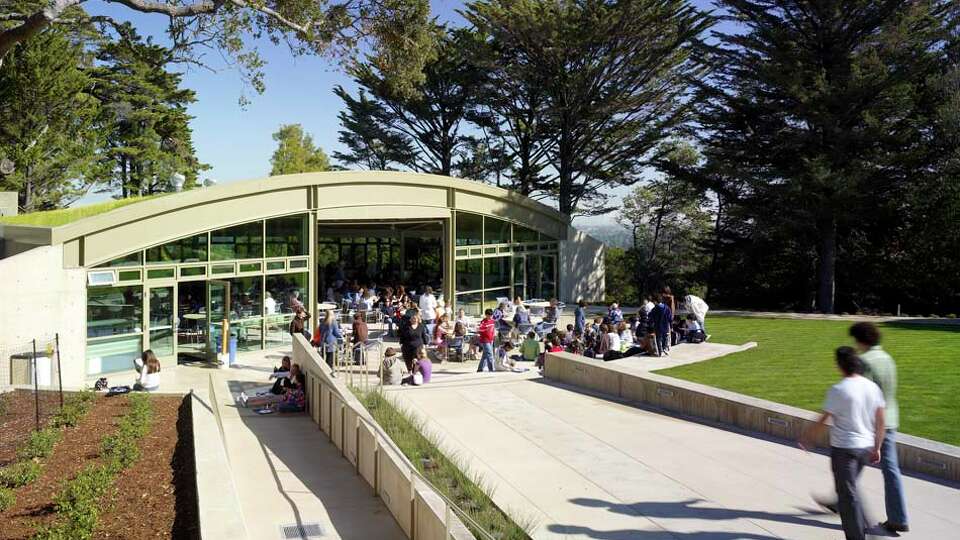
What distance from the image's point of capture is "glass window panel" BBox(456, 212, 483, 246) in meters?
23.4

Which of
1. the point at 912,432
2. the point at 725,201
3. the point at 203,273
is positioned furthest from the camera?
the point at 725,201

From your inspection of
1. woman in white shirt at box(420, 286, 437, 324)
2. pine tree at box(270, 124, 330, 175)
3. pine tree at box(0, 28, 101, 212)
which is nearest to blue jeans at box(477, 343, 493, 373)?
woman in white shirt at box(420, 286, 437, 324)

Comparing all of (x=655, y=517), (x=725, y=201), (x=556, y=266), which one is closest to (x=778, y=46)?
(x=725, y=201)

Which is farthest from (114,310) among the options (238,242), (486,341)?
(486,341)

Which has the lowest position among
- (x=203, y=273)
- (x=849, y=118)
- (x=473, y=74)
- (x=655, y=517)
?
(x=655, y=517)

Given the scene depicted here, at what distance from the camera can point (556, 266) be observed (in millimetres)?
28469

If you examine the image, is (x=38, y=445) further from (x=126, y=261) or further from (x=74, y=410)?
(x=126, y=261)

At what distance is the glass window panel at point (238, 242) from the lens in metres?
17.1

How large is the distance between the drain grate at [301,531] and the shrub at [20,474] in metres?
2.85

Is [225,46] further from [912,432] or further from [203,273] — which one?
[912,432]

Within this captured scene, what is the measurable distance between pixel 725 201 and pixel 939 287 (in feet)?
27.8

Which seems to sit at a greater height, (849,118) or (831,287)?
(849,118)

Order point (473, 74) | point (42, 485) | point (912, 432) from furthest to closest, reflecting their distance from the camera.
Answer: point (473, 74) < point (912, 432) < point (42, 485)

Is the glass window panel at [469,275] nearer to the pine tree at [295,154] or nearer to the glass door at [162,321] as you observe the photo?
the glass door at [162,321]
